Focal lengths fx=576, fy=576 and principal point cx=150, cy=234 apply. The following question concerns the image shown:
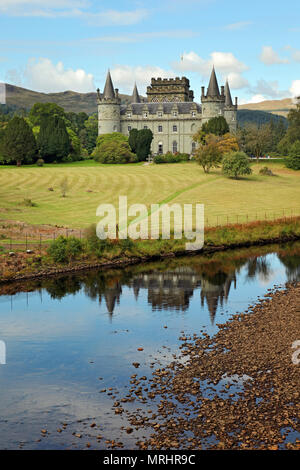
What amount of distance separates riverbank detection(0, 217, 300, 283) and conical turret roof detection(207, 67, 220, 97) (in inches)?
2357

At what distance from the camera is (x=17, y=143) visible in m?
89.6

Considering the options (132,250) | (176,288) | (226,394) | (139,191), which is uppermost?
(139,191)

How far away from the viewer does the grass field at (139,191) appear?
5453 centimetres

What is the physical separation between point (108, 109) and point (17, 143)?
1080 inches

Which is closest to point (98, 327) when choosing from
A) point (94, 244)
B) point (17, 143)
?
point (94, 244)

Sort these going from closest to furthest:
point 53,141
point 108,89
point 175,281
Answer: point 175,281 → point 53,141 → point 108,89

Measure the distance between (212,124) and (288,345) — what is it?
77.5 m

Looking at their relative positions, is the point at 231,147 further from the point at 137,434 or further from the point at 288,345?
the point at 137,434

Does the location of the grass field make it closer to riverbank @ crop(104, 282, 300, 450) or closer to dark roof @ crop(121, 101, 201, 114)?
dark roof @ crop(121, 101, 201, 114)

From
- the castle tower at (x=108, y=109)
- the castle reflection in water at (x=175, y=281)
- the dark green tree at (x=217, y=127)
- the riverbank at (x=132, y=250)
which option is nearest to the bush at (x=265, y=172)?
the dark green tree at (x=217, y=127)

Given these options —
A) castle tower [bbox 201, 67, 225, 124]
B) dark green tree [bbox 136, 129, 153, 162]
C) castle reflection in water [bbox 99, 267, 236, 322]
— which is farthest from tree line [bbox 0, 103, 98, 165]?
castle reflection in water [bbox 99, 267, 236, 322]

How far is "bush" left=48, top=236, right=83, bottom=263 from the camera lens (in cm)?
3841

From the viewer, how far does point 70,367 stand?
72.9 ft

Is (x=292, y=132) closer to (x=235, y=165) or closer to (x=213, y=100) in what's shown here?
(x=213, y=100)
